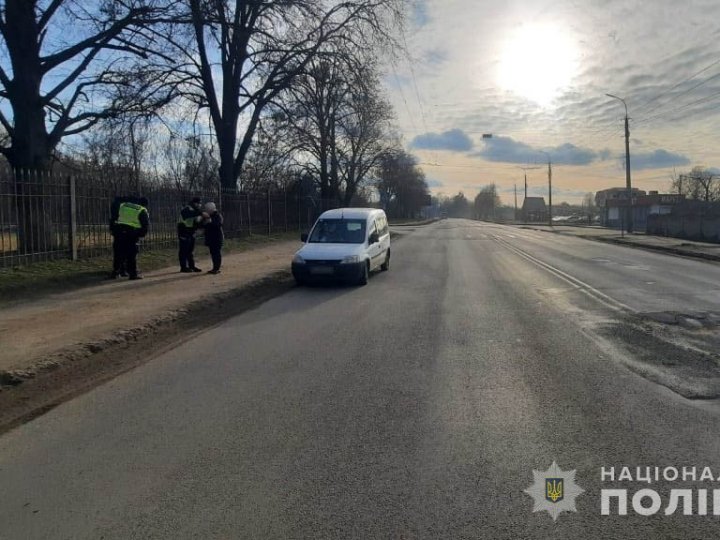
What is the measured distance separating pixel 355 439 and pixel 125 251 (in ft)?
35.1

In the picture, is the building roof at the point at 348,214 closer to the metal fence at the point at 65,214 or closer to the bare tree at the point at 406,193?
the metal fence at the point at 65,214

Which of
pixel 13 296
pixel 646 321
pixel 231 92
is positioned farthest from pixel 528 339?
pixel 231 92

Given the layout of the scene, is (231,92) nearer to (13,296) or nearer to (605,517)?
(13,296)

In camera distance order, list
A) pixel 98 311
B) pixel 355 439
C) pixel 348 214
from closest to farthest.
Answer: pixel 355 439
pixel 98 311
pixel 348 214

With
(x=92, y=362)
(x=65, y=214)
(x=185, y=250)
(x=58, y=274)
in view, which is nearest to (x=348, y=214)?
(x=185, y=250)

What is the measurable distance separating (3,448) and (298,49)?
23321 mm

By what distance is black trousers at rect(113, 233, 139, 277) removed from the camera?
13570 mm

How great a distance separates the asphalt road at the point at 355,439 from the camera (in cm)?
361

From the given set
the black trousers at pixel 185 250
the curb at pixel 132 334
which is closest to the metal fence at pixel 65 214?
the black trousers at pixel 185 250

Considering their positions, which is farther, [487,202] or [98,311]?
[487,202]

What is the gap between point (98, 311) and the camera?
10070 millimetres

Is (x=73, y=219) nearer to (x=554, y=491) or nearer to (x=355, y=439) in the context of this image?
(x=355, y=439)

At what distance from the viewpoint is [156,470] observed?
4.30 m

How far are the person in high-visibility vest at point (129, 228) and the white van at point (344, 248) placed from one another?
11.6 ft
